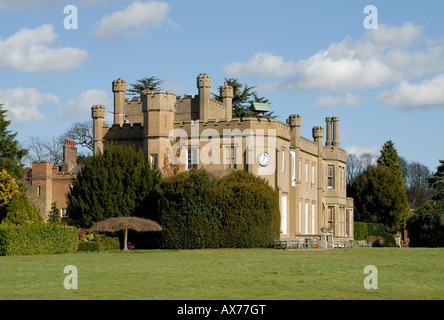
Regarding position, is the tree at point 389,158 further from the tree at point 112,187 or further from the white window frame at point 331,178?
the tree at point 112,187

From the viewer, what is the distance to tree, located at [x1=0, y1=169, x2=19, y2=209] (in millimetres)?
41594

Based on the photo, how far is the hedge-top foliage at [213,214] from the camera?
42.4m

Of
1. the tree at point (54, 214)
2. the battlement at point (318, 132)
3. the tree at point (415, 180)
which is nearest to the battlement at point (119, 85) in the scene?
the tree at point (54, 214)

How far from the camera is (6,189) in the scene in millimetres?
41812

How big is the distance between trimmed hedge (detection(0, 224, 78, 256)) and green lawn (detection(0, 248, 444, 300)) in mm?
7029

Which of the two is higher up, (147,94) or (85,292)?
(147,94)

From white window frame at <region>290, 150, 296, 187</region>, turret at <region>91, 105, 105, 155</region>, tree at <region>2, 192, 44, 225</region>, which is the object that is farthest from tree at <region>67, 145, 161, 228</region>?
white window frame at <region>290, 150, 296, 187</region>

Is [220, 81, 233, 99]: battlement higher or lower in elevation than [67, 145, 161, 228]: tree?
higher

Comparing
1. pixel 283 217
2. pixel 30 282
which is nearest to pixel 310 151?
pixel 283 217

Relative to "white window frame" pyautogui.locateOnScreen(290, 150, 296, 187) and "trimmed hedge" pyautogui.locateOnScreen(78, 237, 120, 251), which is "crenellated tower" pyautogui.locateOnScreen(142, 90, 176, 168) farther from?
"white window frame" pyautogui.locateOnScreen(290, 150, 296, 187)

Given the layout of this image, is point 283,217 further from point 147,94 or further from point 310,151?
point 147,94
